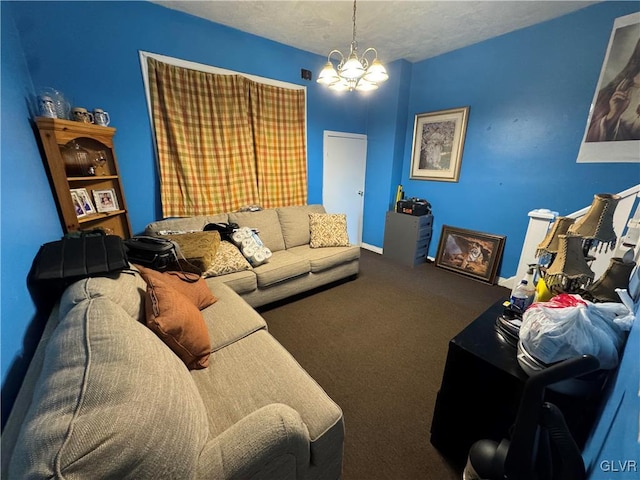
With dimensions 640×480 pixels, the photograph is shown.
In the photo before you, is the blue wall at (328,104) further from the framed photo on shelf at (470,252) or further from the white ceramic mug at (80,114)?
the white ceramic mug at (80,114)

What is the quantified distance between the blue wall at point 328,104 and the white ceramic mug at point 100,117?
0.66ft

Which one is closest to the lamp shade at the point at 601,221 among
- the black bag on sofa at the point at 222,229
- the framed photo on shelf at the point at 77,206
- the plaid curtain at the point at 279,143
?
the black bag on sofa at the point at 222,229

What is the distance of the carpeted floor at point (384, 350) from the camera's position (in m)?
1.26

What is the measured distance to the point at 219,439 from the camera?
79cm

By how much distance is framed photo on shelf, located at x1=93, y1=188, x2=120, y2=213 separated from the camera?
2.12m

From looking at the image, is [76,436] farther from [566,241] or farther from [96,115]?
[96,115]

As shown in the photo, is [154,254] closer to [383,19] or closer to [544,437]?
[544,437]

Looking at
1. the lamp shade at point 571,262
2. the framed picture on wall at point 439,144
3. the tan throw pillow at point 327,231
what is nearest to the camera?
the lamp shade at point 571,262

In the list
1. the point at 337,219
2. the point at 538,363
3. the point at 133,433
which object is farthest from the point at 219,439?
the point at 337,219

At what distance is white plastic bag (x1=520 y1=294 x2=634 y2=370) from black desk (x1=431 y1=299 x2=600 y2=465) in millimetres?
139

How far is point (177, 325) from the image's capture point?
1.14 m

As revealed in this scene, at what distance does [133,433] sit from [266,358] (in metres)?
0.72

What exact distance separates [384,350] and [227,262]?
1.47 m

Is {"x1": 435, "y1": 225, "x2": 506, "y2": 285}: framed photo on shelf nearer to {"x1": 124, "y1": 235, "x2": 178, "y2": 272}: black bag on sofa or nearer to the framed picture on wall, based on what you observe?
the framed picture on wall
